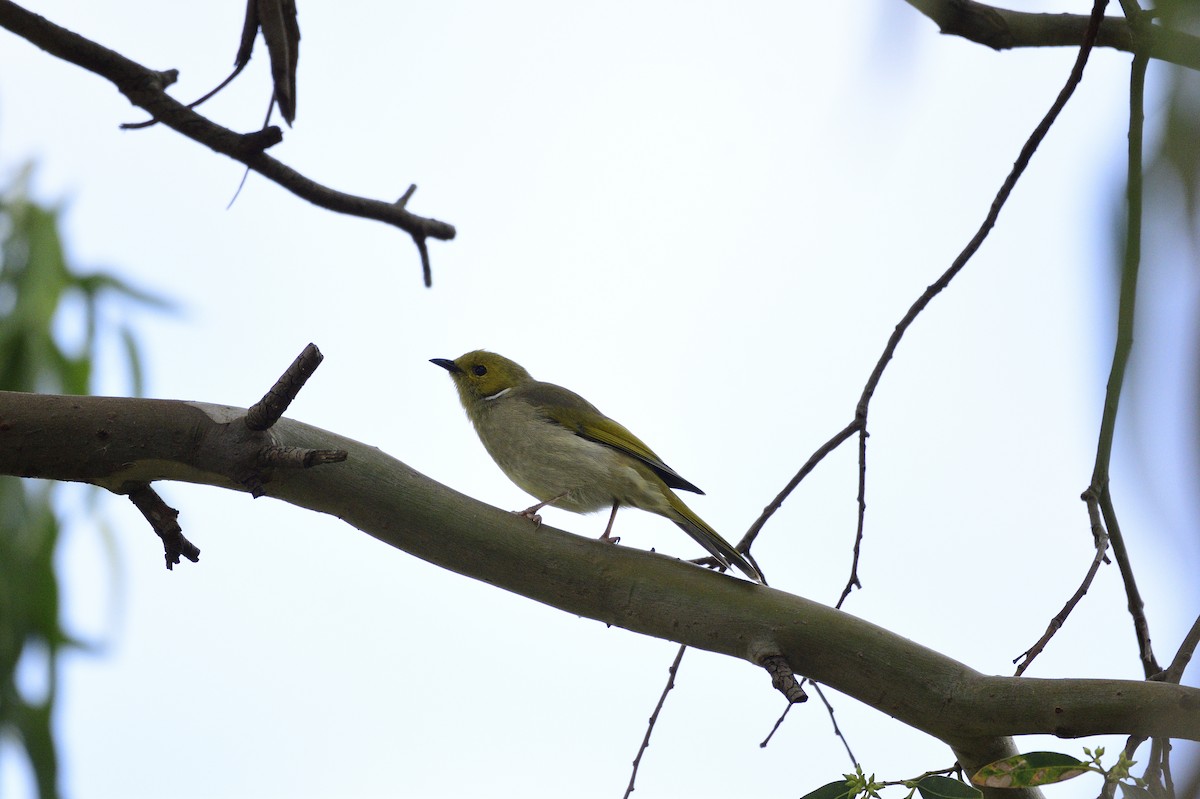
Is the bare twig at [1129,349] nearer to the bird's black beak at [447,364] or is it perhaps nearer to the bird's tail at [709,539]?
the bird's tail at [709,539]

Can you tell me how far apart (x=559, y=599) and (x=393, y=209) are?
4.46 feet

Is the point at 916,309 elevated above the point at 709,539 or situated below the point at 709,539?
above

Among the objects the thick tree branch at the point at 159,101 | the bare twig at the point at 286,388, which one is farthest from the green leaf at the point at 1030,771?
the thick tree branch at the point at 159,101

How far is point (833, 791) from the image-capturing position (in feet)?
6.94

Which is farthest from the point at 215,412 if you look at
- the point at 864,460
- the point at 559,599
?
the point at 864,460

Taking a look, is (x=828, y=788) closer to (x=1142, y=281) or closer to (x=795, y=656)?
(x=795, y=656)

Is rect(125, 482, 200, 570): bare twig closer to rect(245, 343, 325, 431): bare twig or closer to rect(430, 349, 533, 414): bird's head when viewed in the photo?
rect(245, 343, 325, 431): bare twig

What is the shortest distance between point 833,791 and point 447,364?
3.22 m

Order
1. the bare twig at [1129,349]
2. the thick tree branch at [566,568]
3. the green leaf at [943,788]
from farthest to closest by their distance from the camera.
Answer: the thick tree branch at [566,568] → the green leaf at [943,788] → the bare twig at [1129,349]

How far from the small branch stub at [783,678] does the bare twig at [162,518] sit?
1332 millimetres

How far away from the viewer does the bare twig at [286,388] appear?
2.14 metres

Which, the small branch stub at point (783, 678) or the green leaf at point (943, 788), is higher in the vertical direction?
the small branch stub at point (783, 678)

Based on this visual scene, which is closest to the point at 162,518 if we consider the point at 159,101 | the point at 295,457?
the point at 295,457

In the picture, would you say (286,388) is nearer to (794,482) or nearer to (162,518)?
(162,518)
